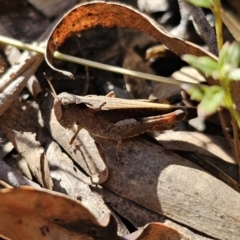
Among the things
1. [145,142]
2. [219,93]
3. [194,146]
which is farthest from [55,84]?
[219,93]

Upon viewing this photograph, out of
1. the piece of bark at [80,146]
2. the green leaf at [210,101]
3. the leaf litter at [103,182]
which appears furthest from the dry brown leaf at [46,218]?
the green leaf at [210,101]

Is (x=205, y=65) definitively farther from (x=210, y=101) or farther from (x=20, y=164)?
(x=20, y=164)

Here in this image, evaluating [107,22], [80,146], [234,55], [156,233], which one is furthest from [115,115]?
[234,55]

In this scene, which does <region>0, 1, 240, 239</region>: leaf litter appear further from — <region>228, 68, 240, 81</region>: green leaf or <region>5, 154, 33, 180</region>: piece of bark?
<region>228, 68, 240, 81</region>: green leaf

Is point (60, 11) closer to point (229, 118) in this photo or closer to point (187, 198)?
point (229, 118)

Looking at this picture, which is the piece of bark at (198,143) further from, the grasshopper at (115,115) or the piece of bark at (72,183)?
the piece of bark at (72,183)

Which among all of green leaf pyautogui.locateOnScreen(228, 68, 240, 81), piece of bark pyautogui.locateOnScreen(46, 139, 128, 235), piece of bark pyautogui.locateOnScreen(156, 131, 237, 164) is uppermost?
green leaf pyautogui.locateOnScreen(228, 68, 240, 81)

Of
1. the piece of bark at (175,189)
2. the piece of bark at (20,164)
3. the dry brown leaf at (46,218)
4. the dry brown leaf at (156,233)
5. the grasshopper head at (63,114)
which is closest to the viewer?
the dry brown leaf at (46,218)

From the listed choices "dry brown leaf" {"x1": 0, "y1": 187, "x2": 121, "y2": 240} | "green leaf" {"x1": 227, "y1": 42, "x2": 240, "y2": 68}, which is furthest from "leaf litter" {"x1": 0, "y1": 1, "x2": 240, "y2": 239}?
"green leaf" {"x1": 227, "y1": 42, "x2": 240, "y2": 68}
